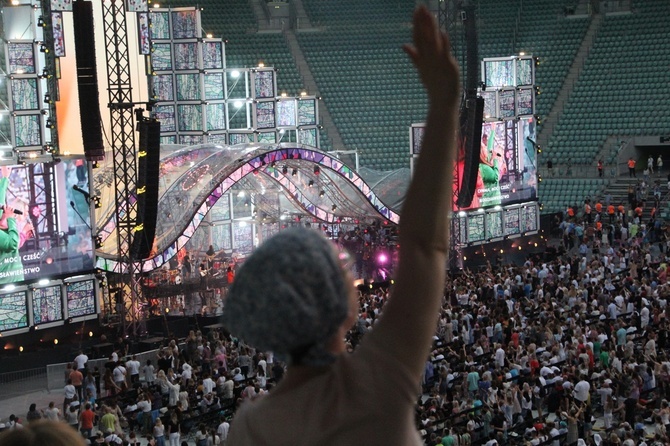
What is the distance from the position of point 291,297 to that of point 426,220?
260 millimetres

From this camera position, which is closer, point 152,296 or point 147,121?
point 147,121

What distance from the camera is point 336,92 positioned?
146 ft

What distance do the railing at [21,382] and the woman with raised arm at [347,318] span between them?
67.6ft

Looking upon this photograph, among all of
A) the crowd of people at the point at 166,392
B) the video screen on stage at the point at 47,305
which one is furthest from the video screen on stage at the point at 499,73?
the video screen on stage at the point at 47,305

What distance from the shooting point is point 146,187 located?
75.5 ft

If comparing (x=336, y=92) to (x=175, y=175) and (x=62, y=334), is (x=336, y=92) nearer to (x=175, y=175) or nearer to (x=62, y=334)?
(x=175, y=175)

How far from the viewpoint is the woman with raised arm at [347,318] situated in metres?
1.75

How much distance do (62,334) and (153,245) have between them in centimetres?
261

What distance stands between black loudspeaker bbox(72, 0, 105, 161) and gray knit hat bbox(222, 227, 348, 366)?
70.2ft

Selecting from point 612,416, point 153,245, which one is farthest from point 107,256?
point 612,416

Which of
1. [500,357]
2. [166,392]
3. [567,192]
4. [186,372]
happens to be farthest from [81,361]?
[567,192]

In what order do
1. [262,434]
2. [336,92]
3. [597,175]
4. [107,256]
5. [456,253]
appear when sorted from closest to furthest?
[262,434]
[107,256]
[456,253]
[597,175]
[336,92]

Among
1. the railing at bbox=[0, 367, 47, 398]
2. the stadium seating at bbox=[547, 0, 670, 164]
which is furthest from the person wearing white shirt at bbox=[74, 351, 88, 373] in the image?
the stadium seating at bbox=[547, 0, 670, 164]

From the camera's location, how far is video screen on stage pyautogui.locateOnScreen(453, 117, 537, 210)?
31.9 m
